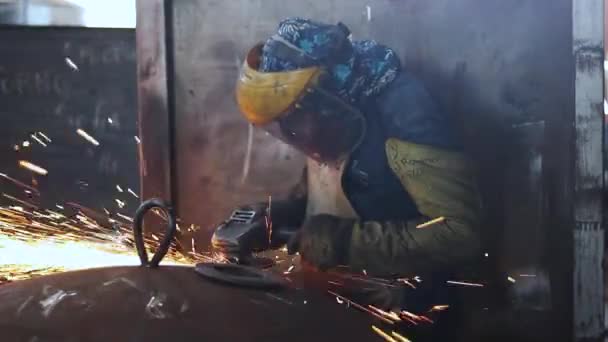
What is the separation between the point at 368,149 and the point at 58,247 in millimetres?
1802

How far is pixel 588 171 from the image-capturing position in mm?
2576

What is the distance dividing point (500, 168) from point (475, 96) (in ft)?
A: 0.87

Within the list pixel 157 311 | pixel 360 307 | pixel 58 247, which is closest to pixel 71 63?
pixel 58 247

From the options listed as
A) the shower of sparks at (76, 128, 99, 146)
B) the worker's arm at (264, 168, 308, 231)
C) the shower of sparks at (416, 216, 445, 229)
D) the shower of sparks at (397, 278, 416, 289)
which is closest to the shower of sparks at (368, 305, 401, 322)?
the shower of sparks at (397, 278, 416, 289)

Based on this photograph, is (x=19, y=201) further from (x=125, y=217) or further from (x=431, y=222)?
(x=431, y=222)

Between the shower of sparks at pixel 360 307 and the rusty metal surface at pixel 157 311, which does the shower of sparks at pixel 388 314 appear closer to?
the shower of sparks at pixel 360 307

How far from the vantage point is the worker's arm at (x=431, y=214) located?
265cm

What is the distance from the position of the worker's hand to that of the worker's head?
0.78 ft

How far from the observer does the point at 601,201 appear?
258 centimetres

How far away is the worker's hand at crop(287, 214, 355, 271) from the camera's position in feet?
9.16

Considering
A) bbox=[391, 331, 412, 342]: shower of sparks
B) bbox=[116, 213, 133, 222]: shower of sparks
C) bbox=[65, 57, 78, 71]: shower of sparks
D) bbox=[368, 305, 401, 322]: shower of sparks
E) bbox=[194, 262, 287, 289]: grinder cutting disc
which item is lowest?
bbox=[391, 331, 412, 342]: shower of sparks

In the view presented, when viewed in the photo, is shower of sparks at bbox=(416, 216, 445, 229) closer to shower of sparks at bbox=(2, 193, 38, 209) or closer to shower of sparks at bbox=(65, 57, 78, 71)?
shower of sparks at bbox=(65, 57, 78, 71)

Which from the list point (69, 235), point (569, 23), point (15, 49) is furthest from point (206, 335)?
point (15, 49)

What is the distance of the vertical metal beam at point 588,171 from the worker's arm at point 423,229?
0.35 meters
